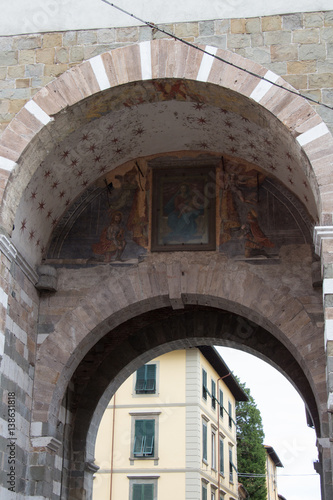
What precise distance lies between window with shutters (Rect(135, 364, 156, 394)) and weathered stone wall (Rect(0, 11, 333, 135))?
14592 millimetres

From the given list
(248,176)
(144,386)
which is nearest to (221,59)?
(248,176)

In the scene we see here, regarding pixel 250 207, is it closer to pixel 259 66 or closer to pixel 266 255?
pixel 266 255

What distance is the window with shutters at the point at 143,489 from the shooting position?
2084 centimetres

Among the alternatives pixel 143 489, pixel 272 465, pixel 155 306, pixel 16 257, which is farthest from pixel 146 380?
pixel 272 465

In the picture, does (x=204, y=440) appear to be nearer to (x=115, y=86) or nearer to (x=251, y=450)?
(x=251, y=450)

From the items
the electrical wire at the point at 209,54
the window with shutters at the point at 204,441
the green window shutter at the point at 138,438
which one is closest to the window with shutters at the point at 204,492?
the window with shutters at the point at 204,441

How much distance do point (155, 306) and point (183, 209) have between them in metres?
1.35

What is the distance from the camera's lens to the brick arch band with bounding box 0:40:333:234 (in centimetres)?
832

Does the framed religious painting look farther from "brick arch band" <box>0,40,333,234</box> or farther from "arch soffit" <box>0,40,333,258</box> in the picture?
"brick arch band" <box>0,40,333,234</box>

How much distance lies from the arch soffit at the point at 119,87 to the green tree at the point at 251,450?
76.6 ft

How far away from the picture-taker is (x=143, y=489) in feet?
68.7

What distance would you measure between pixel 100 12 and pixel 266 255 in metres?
3.64

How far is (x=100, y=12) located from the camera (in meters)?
9.12

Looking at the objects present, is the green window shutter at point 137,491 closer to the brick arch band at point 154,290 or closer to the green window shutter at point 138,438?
the green window shutter at point 138,438
